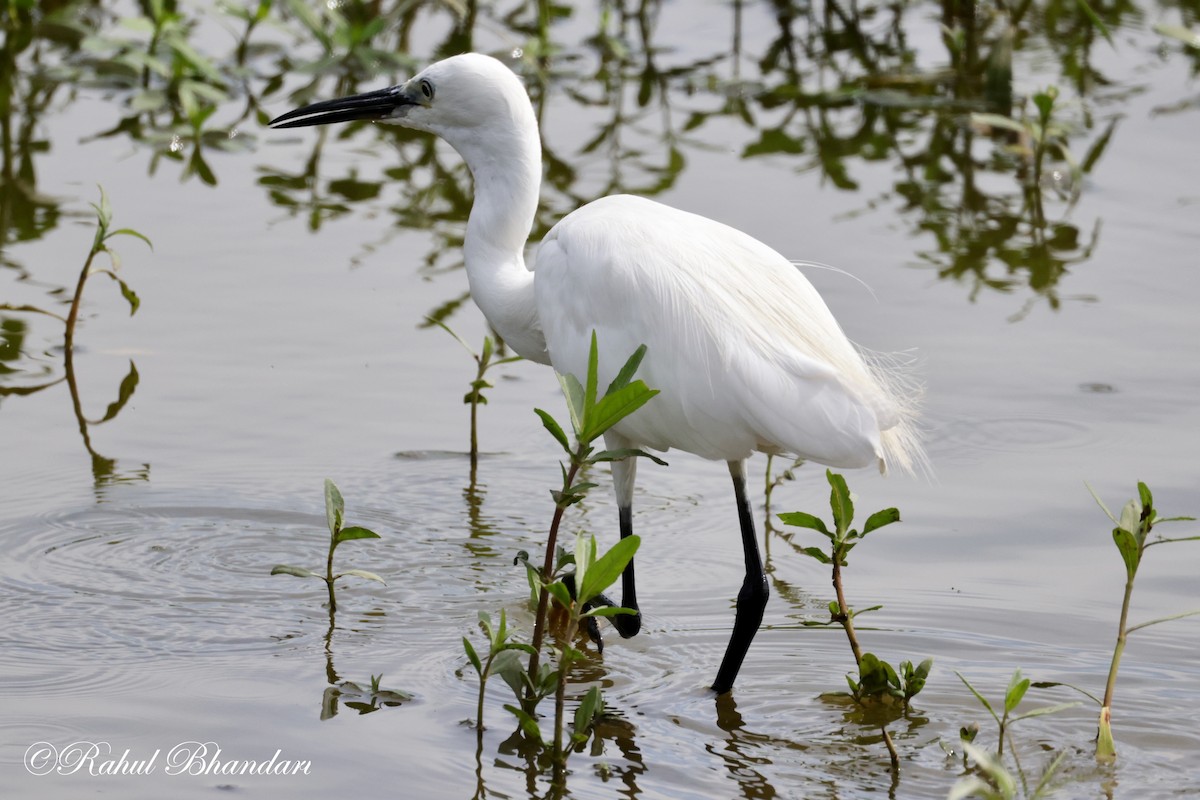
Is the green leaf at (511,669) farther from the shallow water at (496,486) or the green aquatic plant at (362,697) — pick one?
Result: the green aquatic plant at (362,697)

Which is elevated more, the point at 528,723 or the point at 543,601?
the point at 543,601

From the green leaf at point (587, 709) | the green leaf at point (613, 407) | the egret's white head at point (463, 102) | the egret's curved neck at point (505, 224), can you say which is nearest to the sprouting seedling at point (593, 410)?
the green leaf at point (613, 407)

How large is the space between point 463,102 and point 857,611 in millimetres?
1772

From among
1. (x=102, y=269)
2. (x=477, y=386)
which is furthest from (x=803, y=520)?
(x=102, y=269)

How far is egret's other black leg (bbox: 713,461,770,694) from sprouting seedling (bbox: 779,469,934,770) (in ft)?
0.97

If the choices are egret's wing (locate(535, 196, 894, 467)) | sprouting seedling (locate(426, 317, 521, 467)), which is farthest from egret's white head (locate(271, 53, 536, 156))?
sprouting seedling (locate(426, 317, 521, 467))

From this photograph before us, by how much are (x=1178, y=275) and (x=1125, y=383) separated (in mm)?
973

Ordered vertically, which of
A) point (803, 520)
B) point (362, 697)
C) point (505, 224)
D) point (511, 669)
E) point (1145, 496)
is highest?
point (505, 224)

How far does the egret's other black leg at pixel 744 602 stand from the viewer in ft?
12.4

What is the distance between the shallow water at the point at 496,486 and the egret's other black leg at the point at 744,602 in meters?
0.08

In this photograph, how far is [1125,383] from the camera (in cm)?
540

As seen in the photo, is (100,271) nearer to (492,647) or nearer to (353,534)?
(353,534)

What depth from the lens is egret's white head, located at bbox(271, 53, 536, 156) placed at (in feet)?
14.1

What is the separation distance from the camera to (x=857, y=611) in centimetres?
351
